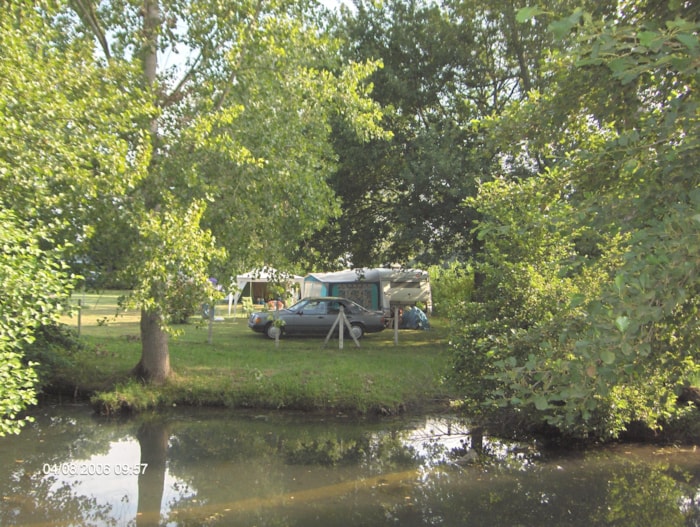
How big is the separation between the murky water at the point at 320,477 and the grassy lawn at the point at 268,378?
69 cm

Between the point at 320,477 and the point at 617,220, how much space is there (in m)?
5.52

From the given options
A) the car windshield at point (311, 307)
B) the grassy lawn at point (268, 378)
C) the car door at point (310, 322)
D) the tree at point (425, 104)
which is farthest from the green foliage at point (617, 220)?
the car windshield at point (311, 307)

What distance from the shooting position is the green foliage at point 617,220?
9.24 feet

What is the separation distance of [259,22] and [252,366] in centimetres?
694

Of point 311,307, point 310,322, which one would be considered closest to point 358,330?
point 310,322

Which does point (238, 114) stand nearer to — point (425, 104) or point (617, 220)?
point (617, 220)

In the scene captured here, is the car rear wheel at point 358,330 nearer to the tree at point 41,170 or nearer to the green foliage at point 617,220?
the green foliage at point 617,220

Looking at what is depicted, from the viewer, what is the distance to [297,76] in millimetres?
10383

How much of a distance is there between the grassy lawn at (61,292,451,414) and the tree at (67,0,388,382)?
1.98 meters

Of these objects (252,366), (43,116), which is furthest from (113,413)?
(43,116)

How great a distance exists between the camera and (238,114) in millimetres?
9625

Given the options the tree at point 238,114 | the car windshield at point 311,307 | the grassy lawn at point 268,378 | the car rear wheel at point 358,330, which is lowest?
the grassy lawn at point 268,378

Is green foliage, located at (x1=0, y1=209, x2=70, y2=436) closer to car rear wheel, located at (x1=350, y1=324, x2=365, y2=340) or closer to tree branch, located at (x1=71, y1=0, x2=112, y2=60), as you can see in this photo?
tree branch, located at (x1=71, y1=0, x2=112, y2=60)

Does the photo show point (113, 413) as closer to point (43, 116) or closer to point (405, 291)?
point (43, 116)
